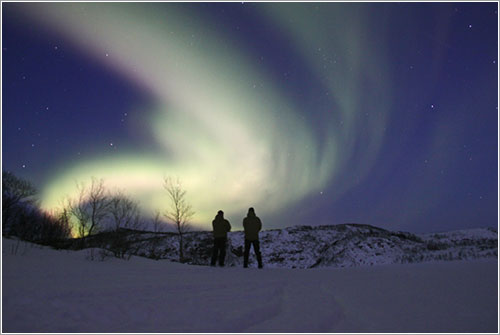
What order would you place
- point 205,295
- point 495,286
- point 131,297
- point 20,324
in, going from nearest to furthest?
point 20,324
point 131,297
point 205,295
point 495,286

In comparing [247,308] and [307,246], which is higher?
[247,308]

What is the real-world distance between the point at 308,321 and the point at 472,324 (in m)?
1.23

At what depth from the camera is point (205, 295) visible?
2.80 m

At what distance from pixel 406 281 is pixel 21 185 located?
37306mm

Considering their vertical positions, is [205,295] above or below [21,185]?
below

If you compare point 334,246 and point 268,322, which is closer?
point 268,322

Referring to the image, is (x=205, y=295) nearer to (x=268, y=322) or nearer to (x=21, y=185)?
(x=268, y=322)

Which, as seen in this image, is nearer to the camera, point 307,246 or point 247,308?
point 247,308

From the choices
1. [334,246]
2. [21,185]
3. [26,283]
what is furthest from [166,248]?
[26,283]

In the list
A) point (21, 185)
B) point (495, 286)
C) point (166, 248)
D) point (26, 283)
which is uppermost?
point (21, 185)

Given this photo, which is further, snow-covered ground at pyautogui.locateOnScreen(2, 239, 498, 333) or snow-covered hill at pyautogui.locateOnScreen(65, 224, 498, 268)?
snow-covered hill at pyautogui.locateOnScreen(65, 224, 498, 268)

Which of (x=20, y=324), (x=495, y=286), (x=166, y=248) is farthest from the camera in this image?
(x=166, y=248)

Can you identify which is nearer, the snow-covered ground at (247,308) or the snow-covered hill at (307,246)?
the snow-covered ground at (247,308)

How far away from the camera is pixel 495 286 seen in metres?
3.03
